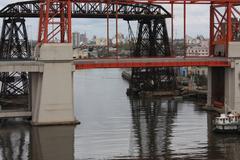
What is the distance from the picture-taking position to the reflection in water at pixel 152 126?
36.5 metres

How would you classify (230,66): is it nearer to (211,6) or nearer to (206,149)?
(211,6)

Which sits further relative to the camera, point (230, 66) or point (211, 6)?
point (211, 6)

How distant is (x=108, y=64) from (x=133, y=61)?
2540 millimetres

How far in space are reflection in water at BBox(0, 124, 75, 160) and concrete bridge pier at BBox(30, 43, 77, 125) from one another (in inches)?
54.0

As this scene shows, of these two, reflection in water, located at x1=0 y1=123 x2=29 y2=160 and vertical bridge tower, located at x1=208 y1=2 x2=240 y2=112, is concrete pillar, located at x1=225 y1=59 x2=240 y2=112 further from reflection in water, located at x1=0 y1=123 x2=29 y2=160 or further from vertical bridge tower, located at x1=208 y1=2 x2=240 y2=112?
reflection in water, located at x1=0 y1=123 x2=29 y2=160

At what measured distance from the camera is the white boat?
140 feet

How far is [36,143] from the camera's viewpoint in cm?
3875

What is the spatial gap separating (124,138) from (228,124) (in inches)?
327

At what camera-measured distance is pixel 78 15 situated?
221 feet

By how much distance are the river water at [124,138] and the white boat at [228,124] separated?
853mm

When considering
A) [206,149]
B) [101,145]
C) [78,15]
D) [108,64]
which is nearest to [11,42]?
[78,15]

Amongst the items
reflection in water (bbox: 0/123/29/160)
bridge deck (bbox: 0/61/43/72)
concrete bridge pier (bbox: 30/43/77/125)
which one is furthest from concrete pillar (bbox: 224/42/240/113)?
reflection in water (bbox: 0/123/29/160)

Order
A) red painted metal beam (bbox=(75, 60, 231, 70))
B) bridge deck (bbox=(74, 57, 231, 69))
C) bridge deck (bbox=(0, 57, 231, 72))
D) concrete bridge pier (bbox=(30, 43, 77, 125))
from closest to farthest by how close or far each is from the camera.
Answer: bridge deck (bbox=(0, 57, 231, 72))
concrete bridge pier (bbox=(30, 43, 77, 125))
red painted metal beam (bbox=(75, 60, 231, 70))
bridge deck (bbox=(74, 57, 231, 69))

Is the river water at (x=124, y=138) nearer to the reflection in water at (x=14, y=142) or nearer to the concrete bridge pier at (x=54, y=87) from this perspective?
the reflection in water at (x=14, y=142)
